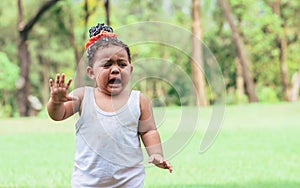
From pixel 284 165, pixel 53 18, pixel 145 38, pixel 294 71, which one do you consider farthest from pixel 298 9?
pixel 145 38

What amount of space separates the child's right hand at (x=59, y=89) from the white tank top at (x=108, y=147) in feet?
0.79

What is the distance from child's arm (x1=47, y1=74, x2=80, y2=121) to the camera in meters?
2.72

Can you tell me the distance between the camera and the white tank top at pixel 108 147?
9.84ft

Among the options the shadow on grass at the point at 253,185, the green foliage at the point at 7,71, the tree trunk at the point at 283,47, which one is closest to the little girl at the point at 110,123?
the shadow on grass at the point at 253,185

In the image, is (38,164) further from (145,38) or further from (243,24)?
(243,24)

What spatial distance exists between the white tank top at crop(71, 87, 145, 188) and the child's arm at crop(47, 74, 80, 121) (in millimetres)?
53

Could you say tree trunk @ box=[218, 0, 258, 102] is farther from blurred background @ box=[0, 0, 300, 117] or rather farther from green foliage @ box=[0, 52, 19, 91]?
green foliage @ box=[0, 52, 19, 91]

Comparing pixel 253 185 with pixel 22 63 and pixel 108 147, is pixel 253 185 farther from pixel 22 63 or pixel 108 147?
pixel 22 63

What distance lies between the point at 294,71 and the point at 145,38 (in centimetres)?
3914

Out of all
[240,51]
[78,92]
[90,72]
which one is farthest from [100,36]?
[240,51]

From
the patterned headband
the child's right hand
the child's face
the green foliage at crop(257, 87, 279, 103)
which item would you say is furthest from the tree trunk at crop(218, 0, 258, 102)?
the child's right hand

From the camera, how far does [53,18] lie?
32094 millimetres

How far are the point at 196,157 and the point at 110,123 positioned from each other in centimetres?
563

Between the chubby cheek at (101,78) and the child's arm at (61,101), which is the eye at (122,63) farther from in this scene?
the child's arm at (61,101)
